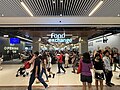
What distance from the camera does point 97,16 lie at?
12.4 m

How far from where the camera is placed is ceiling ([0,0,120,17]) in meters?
9.40

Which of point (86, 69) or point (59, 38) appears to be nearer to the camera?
point (86, 69)

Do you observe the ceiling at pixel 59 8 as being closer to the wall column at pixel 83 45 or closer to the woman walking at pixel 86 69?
the woman walking at pixel 86 69

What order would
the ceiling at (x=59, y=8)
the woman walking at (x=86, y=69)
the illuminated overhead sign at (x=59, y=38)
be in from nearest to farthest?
the woman walking at (x=86, y=69) < the ceiling at (x=59, y=8) < the illuminated overhead sign at (x=59, y=38)

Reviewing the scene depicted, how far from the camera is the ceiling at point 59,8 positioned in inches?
370

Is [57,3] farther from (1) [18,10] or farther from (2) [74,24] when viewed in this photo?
(2) [74,24]

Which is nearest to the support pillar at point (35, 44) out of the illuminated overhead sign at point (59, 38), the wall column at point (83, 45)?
the illuminated overhead sign at point (59, 38)

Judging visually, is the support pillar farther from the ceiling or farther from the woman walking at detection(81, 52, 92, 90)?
the woman walking at detection(81, 52, 92, 90)

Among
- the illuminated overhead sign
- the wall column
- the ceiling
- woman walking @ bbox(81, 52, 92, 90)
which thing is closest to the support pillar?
the illuminated overhead sign

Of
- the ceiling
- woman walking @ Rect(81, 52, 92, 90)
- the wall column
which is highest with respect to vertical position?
the ceiling

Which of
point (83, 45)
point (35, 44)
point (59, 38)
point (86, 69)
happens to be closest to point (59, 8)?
point (86, 69)

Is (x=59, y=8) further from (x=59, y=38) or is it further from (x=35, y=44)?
(x=35, y=44)

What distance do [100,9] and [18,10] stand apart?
397 centimetres

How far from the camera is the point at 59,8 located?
10.6 metres
